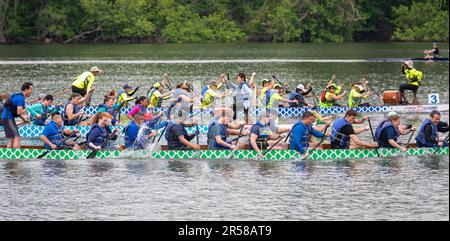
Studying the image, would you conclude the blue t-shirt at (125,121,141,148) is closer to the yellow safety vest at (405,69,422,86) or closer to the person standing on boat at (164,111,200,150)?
the person standing on boat at (164,111,200,150)

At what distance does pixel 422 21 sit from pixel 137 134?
83.8 meters

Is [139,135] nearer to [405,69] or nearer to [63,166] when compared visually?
[63,166]

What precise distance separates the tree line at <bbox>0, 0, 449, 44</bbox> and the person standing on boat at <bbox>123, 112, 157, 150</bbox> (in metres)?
75.2

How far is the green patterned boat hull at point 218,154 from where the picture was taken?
28.8 metres

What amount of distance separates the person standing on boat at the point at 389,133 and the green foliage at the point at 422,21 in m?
79.8

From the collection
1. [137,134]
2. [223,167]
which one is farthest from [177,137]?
[223,167]

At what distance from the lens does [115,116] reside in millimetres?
34500

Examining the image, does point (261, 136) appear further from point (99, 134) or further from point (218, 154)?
point (99, 134)

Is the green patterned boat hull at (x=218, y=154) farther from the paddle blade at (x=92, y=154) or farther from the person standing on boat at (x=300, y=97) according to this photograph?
the person standing on boat at (x=300, y=97)

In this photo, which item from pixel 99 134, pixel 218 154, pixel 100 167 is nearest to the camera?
pixel 100 167

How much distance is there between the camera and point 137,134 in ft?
95.6

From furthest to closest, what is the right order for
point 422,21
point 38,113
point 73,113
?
1. point 422,21
2. point 38,113
3. point 73,113

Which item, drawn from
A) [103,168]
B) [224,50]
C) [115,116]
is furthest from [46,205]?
[224,50]

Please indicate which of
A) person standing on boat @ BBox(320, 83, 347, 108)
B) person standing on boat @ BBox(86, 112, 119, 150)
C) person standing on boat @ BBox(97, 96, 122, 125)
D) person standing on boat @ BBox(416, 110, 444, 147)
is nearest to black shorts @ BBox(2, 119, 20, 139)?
person standing on boat @ BBox(86, 112, 119, 150)
